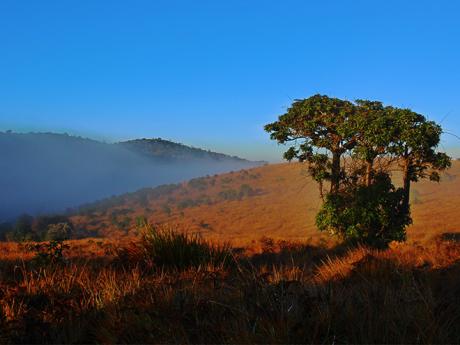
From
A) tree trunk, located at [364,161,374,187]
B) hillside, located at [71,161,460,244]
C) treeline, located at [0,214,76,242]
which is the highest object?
tree trunk, located at [364,161,374,187]

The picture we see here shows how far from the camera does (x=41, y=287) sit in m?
5.62

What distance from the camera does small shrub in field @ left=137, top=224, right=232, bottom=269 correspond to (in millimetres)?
8195

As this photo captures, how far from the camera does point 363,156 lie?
20531mm

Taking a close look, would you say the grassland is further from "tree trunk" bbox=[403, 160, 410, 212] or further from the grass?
"tree trunk" bbox=[403, 160, 410, 212]

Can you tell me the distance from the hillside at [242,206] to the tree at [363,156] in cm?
3197

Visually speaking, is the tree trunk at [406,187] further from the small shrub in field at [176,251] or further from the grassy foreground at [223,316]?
the grassy foreground at [223,316]

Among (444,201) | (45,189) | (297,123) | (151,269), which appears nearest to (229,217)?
(444,201)

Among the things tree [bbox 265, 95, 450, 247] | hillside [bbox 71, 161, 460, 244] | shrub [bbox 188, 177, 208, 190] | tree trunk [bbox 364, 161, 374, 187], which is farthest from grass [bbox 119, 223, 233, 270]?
shrub [bbox 188, 177, 208, 190]

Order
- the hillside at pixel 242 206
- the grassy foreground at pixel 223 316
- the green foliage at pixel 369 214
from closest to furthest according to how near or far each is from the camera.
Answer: the grassy foreground at pixel 223 316, the green foliage at pixel 369 214, the hillside at pixel 242 206

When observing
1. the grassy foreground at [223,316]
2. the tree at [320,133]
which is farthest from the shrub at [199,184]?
the grassy foreground at [223,316]

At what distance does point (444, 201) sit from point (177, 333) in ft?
253

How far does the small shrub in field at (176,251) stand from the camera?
26.9 feet

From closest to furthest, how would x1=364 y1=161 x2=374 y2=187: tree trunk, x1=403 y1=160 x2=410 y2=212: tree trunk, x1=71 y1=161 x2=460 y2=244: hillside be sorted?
x1=403 y1=160 x2=410 y2=212: tree trunk < x1=364 y1=161 x2=374 y2=187: tree trunk < x1=71 y1=161 x2=460 y2=244: hillside

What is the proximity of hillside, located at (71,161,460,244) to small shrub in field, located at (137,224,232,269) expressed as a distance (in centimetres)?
4491
